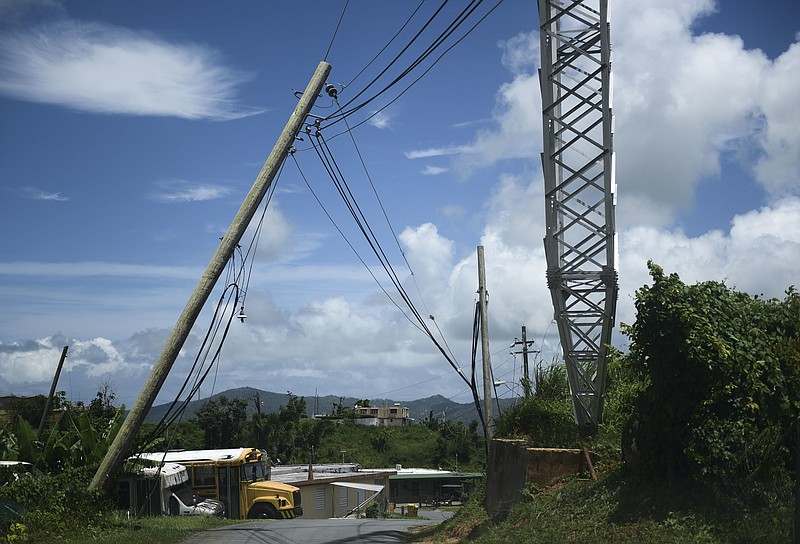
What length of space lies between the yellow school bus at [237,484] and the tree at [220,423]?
42511mm

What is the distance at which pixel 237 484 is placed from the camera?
2878 centimetres

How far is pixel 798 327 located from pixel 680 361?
196cm

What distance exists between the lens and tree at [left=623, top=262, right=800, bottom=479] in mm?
11180

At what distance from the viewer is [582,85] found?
17.2m

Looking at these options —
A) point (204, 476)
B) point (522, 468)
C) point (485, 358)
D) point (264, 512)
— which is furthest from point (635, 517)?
point (264, 512)

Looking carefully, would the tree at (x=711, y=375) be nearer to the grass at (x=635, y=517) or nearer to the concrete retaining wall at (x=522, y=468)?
the grass at (x=635, y=517)

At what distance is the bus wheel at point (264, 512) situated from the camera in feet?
97.0

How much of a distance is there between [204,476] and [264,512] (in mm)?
2758

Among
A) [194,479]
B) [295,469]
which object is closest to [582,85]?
[194,479]

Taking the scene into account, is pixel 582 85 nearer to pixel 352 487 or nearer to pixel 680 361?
pixel 680 361

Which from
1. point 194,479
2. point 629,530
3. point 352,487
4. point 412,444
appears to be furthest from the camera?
point 412,444

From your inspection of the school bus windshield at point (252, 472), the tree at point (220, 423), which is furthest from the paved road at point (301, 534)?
the tree at point (220, 423)

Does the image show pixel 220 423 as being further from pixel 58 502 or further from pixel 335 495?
pixel 58 502

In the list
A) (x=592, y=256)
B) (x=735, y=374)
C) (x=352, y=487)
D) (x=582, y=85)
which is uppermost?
(x=582, y=85)
